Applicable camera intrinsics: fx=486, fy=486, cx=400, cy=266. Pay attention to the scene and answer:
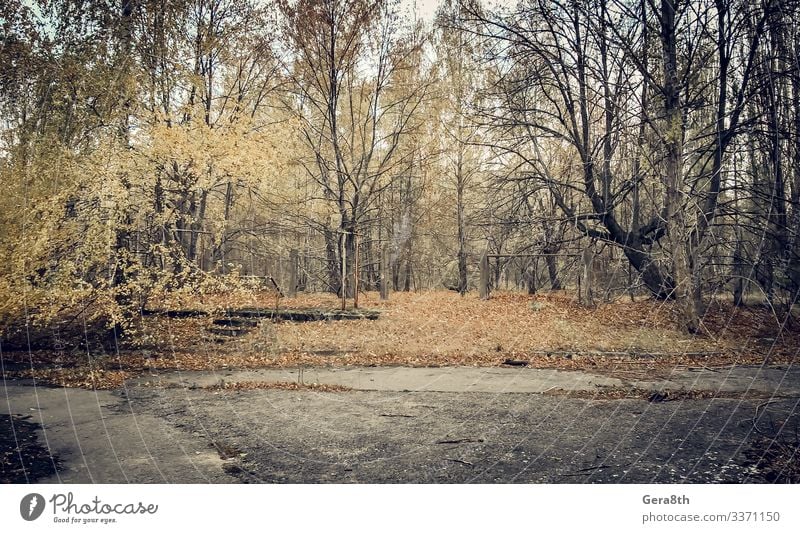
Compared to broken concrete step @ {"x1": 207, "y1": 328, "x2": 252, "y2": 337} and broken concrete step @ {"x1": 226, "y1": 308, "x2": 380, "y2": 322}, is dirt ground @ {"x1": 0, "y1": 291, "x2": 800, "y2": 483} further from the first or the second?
broken concrete step @ {"x1": 226, "y1": 308, "x2": 380, "y2": 322}

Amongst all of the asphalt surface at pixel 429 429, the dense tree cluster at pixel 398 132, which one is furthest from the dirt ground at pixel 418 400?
the dense tree cluster at pixel 398 132

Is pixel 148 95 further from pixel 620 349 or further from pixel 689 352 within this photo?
pixel 689 352

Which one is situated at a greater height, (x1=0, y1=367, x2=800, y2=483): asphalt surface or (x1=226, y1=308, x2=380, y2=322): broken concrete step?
(x1=226, y1=308, x2=380, y2=322): broken concrete step

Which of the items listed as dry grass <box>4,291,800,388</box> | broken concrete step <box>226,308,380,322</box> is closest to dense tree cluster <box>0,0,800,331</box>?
dry grass <box>4,291,800,388</box>

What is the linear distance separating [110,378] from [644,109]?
8189 millimetres

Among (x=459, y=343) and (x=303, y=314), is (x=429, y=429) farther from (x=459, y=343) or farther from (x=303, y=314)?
(x=303, y=314)

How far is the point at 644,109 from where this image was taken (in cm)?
680

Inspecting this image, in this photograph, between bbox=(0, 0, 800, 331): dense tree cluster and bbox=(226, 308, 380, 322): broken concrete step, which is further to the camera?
bbox=(226, 308, 380, 322): broken concrete step

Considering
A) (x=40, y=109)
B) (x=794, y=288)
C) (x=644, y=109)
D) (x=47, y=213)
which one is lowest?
(x=794, y=288)

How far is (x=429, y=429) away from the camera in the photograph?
417 centimetres

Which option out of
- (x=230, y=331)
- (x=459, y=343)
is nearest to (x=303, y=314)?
(x=230, y=331)

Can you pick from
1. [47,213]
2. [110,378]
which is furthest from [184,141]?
[110,378]

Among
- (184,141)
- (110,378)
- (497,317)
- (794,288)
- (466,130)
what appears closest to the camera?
(794,288)

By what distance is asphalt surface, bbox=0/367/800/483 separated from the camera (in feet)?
10.3
